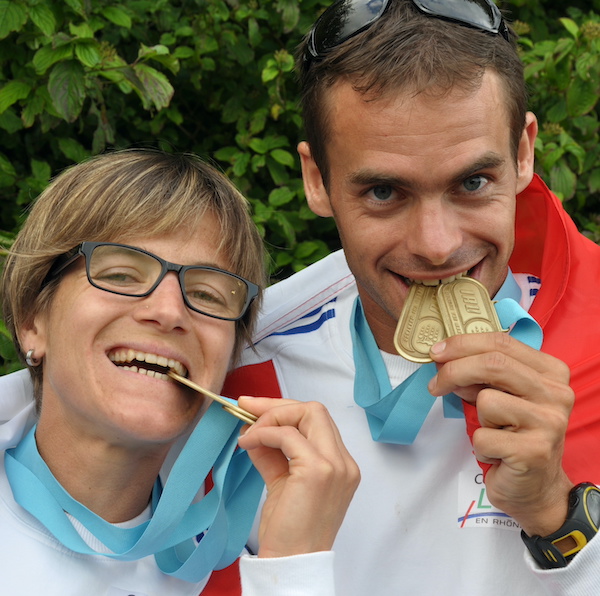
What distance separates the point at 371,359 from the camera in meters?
2.85

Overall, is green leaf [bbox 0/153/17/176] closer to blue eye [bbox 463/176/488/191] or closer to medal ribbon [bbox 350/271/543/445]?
medal ribbon [bbox 350/271/543/445]

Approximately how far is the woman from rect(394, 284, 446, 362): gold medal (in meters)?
0.37

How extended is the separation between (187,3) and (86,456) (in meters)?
2.26

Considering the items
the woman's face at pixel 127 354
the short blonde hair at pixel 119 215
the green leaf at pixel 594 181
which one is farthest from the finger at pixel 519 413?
the green leaf at pixel 594 181

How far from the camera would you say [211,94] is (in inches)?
164

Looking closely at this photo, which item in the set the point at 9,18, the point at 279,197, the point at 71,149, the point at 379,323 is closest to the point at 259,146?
the point at 279,197

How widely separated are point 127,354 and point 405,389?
82 centimetres

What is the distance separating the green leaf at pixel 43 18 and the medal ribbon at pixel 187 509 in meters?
1.58

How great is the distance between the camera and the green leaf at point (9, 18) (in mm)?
3184

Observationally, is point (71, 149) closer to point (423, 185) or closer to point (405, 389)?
point (423, 185)

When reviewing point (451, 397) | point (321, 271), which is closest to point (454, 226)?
point (451, 397)

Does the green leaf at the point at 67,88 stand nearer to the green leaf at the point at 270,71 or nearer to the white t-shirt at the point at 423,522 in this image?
the green leaf at the point at 270,71

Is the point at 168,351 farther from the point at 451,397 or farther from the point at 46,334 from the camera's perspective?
the point at 451,397

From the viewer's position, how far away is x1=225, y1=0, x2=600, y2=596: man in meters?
2.39
